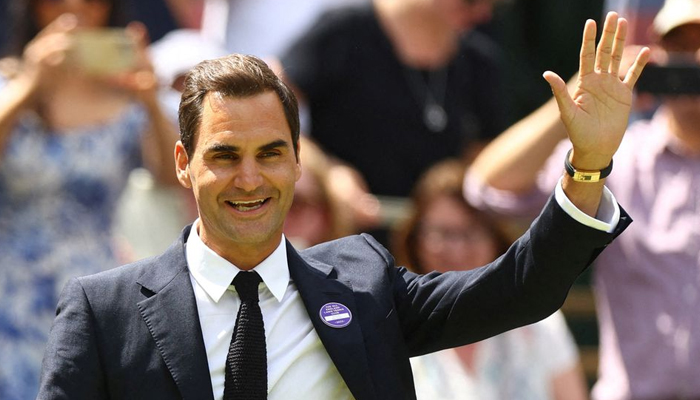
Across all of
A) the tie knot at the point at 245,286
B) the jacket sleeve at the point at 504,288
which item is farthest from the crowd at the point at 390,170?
the tie knot at the point at 245,286

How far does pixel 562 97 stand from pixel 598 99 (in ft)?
0.34

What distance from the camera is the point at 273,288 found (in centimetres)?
358

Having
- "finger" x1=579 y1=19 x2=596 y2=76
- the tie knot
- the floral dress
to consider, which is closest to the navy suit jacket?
the tie knot

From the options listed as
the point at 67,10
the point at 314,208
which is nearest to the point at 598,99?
the point at 314,208

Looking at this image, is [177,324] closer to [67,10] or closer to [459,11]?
[67,10]

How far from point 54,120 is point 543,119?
1.95m

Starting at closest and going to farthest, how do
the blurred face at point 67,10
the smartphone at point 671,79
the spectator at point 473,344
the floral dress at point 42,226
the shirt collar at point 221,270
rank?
the shirt collar at point 221,270, the smartphone at point 671,79, the spectator at point 473,344, the floral dress at point 42,226, the blurred face at point 67,10

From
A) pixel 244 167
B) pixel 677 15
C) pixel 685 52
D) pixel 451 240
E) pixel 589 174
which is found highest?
pixel 244 167

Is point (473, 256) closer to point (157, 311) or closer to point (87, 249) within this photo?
point (87, 249)

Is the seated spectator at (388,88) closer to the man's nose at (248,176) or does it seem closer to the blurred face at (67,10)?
the blurred face at (67,10)

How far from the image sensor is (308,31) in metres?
6.29

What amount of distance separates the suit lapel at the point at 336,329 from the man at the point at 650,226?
2.23m

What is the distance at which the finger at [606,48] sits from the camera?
3.39 m

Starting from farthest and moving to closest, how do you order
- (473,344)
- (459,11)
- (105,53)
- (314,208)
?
1. (459,11)
2. (314,208)
3. (105,53)
4. (473,344)
